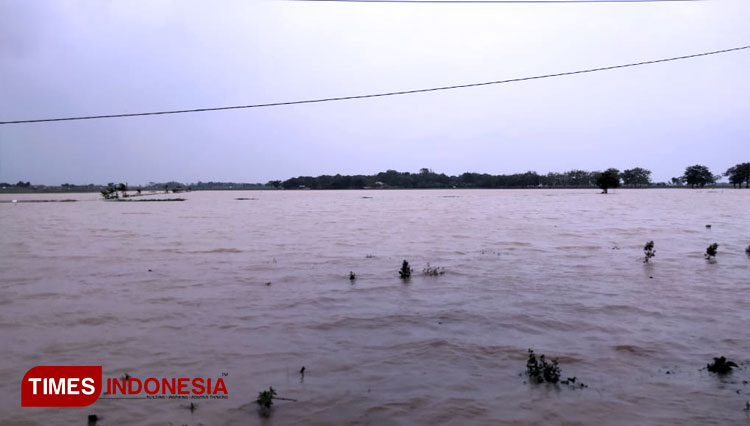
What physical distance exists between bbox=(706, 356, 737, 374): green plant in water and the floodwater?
0.15 metres

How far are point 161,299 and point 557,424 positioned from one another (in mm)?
8221

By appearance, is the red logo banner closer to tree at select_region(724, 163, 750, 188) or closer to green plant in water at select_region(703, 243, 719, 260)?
green plant in water at select_region(703, 243, 719, 260)

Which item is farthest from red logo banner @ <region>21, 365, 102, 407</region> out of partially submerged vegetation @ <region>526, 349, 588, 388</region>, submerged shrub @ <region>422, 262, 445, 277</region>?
submerged shrub @ <region>422, 262, 445, 277</region>

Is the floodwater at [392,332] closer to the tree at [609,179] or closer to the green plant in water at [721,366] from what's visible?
the green plant in water at [721,366]

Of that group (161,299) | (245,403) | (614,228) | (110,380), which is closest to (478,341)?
(245,403)

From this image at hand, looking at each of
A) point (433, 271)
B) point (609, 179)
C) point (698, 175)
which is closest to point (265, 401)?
point (433, 271)

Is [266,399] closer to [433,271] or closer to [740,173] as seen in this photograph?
[433,271]

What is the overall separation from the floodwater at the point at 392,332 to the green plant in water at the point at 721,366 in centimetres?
15

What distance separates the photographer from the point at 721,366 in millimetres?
6199

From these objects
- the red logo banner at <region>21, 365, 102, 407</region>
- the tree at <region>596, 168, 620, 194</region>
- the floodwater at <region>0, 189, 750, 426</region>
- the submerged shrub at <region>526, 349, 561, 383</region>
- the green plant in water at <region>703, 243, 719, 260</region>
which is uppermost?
the tree at <region>596, 168, 620, 194</region>

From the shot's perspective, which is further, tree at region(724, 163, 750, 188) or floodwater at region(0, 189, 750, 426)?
tree at region(724, 163, 750, 188)

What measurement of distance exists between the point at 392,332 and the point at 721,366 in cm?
436

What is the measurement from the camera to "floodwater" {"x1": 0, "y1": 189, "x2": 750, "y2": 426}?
17.7 feet

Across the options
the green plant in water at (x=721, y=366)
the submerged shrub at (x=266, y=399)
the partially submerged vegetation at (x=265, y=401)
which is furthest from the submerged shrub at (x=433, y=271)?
the submerged shrub at (x=266, y=399)
